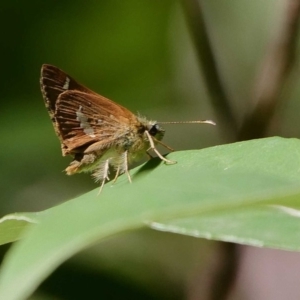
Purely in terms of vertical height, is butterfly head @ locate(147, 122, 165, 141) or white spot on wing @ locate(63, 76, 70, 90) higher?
white spot on wing @ locate(63, 76, 70, 90)

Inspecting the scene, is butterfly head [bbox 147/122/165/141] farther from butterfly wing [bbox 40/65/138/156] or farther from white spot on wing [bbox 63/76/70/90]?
white spot on wing [bbox 63/76/70/90]

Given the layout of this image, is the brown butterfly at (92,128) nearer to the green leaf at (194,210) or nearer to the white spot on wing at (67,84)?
the white spot on wing at (67,84)

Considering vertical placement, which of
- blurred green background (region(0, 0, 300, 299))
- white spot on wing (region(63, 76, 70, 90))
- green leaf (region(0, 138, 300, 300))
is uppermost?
green leaf (region(0, 138, 300, 300))

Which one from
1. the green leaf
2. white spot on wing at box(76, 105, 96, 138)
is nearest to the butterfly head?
white spot on wing at box(76, 105, 96, 138)

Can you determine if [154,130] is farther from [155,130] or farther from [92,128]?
[92,128]

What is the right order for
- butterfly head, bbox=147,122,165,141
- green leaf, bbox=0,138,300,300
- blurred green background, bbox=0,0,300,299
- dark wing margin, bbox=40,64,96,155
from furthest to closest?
blurred green background, bbox=0,0,300,299
butterfly head, bbox=147,122,165,141
dark wing margin, bbox=40,64,96,155
green leaf, bbox=0,138,300,300

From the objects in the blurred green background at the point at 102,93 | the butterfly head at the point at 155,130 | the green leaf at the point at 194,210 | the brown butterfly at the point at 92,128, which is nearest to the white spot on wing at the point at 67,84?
the brown butterfly at the point at 92,128

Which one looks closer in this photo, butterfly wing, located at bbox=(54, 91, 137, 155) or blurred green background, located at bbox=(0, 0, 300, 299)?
butterfly wing, located at bbox=(54, 91, 137, 155)

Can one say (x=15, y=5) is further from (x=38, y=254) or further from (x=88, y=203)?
(x=38, y=254)
